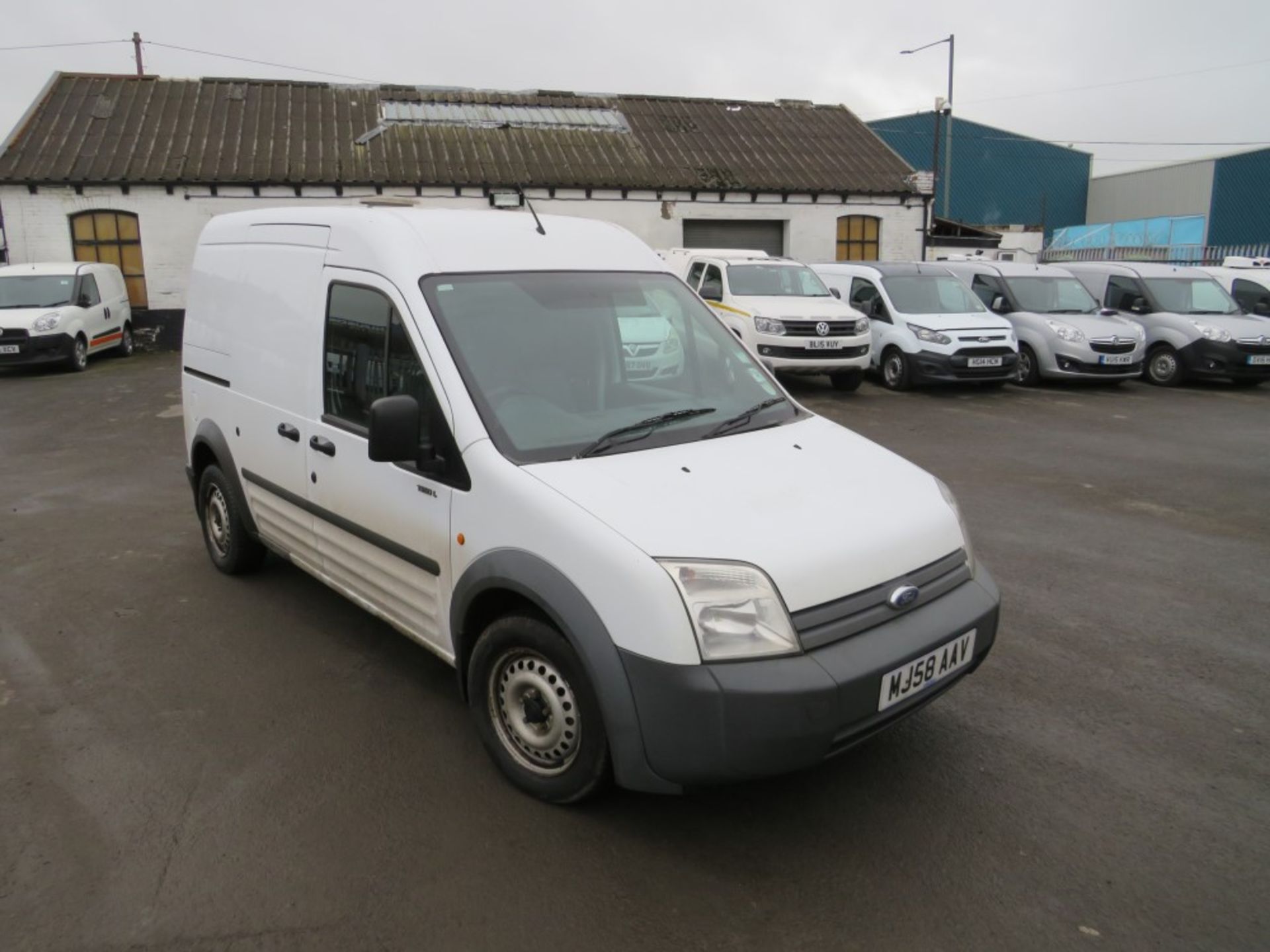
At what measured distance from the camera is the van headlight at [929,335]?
13328mm

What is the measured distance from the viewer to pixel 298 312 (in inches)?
174

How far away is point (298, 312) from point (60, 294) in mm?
15012

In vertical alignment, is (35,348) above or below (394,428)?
below

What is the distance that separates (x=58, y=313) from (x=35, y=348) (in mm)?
840

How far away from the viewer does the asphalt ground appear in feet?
8.85

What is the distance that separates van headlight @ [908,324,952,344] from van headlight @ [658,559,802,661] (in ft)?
37.7

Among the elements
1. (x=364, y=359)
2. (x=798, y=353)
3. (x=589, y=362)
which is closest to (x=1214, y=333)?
(x=798, y=353)

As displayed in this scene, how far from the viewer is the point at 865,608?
9.73 ft

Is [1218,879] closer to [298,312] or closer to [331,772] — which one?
[331,772]

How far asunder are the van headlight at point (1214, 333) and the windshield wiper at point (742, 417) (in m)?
12.8

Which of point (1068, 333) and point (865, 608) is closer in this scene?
point (865, 608)

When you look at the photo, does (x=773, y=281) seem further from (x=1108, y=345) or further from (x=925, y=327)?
(x=1108, y=345)

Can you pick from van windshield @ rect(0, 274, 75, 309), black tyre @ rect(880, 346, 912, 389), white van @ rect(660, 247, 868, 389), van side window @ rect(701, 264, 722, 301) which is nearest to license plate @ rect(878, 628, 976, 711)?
white van @ rect(660, 247, 868, 389)

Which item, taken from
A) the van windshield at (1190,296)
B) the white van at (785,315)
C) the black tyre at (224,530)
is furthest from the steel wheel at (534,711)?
the van windshield at (1190,296)
